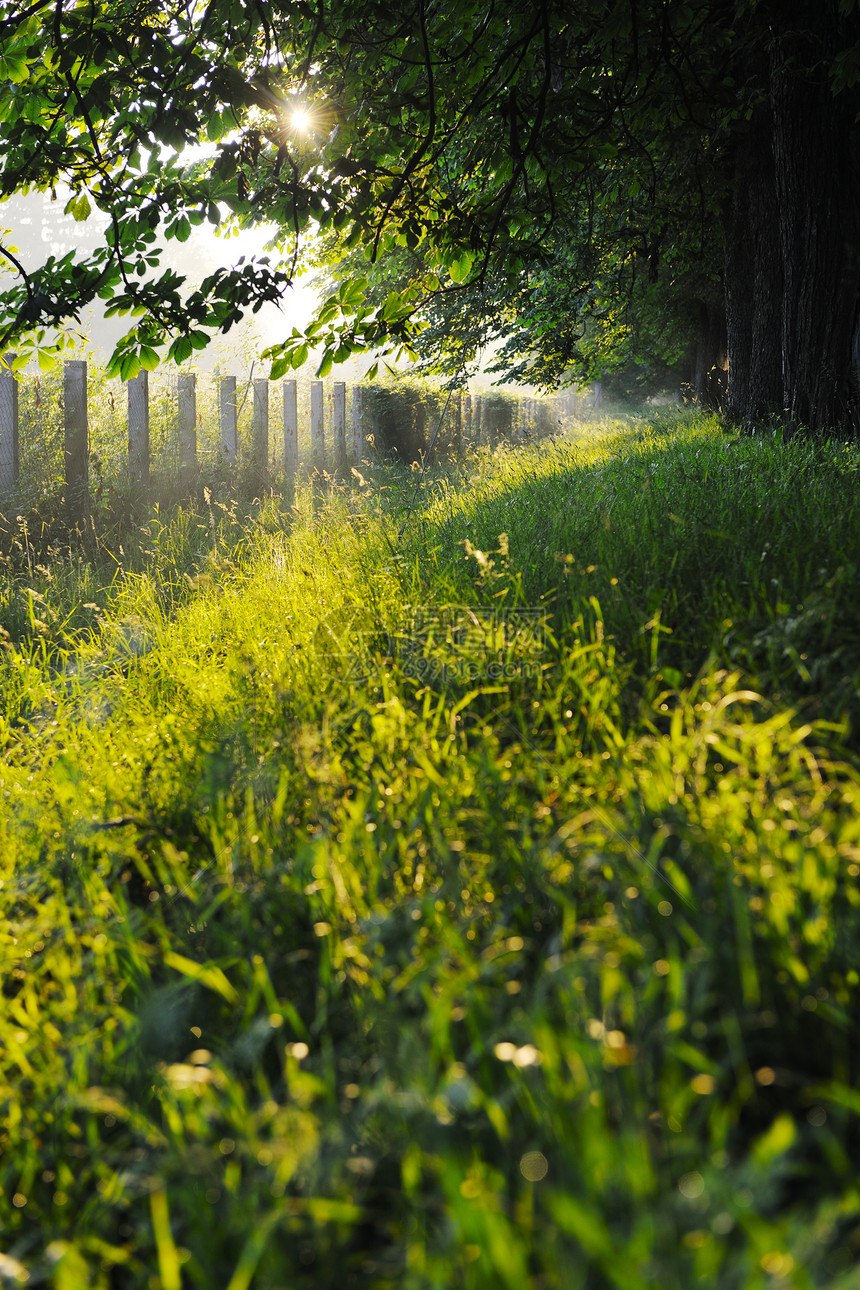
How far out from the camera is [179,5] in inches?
142

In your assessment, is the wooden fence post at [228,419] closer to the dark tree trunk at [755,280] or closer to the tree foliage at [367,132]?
the tree foliage at [367,132]

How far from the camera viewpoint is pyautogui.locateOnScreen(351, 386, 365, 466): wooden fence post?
15.1 meters

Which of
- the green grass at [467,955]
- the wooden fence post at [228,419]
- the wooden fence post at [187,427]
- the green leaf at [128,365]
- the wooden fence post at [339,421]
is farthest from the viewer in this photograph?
the wooden fence post at [339,421]

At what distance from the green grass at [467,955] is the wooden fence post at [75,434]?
680cm

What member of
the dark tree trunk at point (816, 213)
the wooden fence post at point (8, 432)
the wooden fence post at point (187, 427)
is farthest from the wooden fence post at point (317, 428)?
the dark tree trunk at point (816, 213)

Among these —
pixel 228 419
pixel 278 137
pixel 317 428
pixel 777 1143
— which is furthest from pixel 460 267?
pixel 317 428

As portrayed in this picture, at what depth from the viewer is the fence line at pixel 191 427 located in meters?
8.40

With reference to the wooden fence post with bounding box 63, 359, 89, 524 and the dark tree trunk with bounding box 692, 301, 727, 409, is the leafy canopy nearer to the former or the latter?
the wooden fence post with bounding box 63, 359, 89, 524

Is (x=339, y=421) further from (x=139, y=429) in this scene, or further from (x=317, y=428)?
(x=139, y=429)

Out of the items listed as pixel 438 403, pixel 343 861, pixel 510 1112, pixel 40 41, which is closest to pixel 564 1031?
pixel 510 1112

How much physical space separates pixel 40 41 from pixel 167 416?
7570 mm

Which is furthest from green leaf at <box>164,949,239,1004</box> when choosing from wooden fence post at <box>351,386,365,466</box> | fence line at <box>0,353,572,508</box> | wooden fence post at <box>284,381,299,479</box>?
wooden fence post at <box>351,386,365,466</box>

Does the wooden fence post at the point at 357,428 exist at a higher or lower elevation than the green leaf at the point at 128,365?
higher

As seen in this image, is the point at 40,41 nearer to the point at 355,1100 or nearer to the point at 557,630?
the point at 557,630
